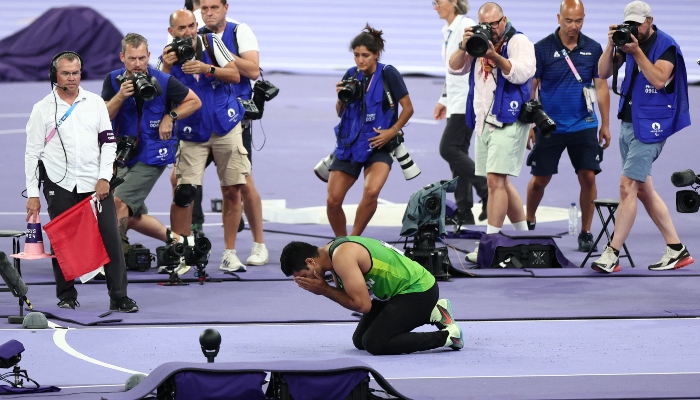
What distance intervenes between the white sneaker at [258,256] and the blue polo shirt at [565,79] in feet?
8.91

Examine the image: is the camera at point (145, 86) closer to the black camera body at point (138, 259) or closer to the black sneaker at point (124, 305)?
the black camera body at point (138, 259)

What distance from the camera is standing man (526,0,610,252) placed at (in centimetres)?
1122

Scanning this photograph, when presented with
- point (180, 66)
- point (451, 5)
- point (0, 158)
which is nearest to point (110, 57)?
point (0, 158)

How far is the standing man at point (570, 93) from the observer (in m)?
11.2

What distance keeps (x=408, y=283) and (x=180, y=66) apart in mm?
3382

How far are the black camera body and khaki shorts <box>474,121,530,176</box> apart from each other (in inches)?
112

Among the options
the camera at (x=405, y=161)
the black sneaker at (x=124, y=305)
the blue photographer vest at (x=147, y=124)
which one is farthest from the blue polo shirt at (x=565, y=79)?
the black sneaker at (x=124, y=305)

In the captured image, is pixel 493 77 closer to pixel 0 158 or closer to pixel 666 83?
pixel 666 83

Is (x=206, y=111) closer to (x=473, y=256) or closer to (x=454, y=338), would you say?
(x=473, y=256)

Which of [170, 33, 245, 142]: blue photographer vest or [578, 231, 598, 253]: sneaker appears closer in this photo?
[170, 33, 245, 142]: blue photographer vest

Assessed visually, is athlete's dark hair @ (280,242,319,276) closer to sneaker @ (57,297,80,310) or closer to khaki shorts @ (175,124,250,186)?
sneaker @ (57,297,80,310)

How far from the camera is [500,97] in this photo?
1070cm

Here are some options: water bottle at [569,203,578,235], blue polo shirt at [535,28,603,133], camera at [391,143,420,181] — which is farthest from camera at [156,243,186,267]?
water bottle at [569,203,578,235]

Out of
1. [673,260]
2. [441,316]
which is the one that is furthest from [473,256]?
[441,316]
